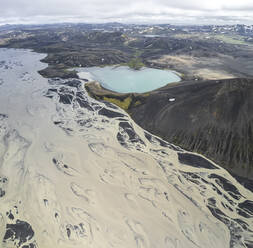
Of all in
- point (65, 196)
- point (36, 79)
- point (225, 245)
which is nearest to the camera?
point (225, 245)

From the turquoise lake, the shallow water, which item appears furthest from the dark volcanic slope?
the turquoise lake

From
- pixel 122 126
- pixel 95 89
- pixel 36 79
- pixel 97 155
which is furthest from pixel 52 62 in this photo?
pixel 97 155

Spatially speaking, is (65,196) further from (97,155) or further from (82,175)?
(97,155)

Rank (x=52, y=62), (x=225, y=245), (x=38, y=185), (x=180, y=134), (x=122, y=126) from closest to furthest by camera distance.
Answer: (x=225, y=245), (x=38, y=185), (x=180, y=134), (x=122, y=126), (x=52, y=62)

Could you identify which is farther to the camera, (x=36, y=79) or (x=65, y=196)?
(x=36, y=79)

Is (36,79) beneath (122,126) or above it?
above

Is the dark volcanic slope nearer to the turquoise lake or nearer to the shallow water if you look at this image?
the shallow water

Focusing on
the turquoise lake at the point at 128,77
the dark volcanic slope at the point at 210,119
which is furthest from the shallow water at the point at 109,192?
the turquoise lake at the point at 128,77
